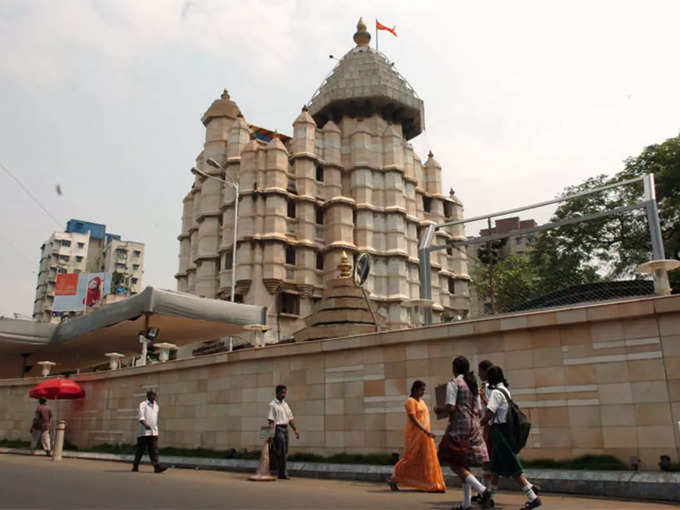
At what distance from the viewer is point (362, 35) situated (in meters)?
56.1

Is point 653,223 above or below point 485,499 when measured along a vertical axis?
above

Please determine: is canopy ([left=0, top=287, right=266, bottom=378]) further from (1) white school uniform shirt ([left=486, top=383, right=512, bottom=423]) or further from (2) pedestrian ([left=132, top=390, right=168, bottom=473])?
(1) white school uniform shirt ([left=486, top=383, right=512, bottom=423])

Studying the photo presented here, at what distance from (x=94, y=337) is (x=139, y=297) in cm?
680

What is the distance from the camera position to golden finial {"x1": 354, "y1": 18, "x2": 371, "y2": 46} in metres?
56.1

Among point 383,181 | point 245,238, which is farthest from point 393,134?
point 245,238

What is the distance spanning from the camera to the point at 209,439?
14094mm

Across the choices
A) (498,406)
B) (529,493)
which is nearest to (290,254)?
(498,406)

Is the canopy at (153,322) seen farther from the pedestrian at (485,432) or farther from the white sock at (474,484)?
the white sock at (474,484)

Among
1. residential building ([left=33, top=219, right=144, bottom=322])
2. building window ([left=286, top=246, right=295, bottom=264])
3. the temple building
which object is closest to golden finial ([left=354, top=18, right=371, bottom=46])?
the temple building

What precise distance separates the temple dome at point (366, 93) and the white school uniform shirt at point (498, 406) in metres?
45.5

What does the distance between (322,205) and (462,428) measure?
132 ft

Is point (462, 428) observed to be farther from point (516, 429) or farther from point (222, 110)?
point (222, 110)

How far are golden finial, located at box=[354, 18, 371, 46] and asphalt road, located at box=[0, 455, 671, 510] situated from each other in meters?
51.7

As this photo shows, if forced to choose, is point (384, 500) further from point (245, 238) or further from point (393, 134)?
point (393, 134)
